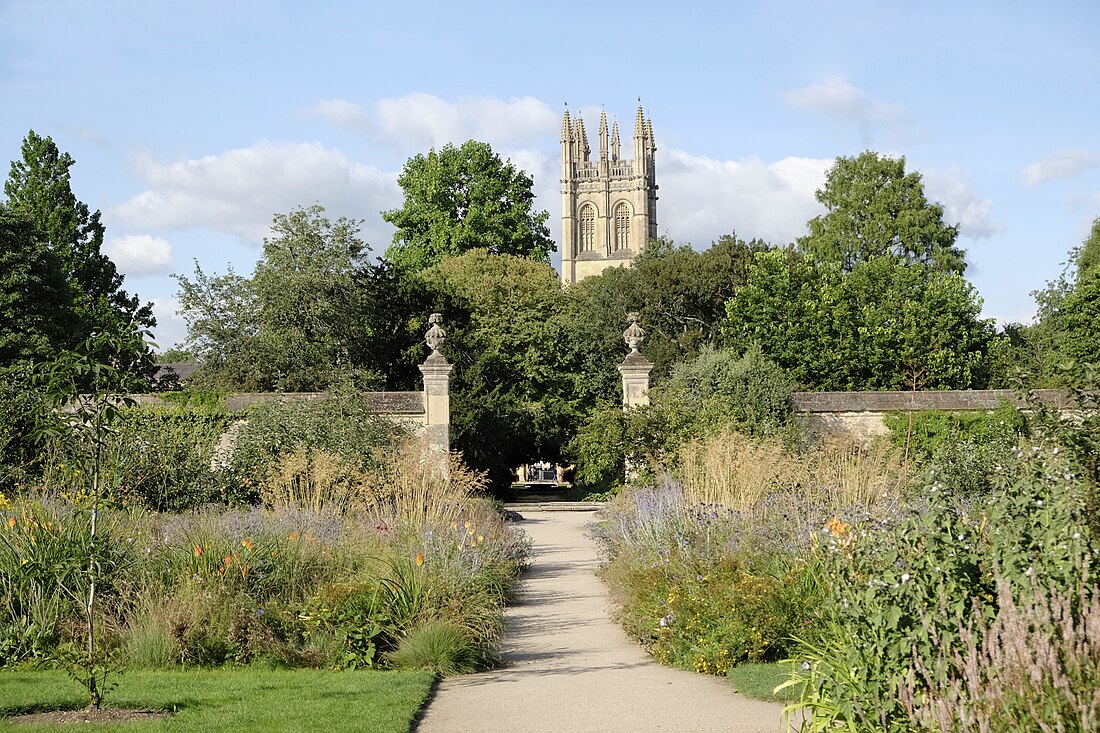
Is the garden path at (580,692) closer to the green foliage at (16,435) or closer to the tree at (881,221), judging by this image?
the green foliage at (16,435)

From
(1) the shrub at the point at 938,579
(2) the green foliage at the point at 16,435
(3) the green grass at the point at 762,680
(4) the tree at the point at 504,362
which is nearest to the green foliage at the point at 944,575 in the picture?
(1) the shrub at the point at 938,579

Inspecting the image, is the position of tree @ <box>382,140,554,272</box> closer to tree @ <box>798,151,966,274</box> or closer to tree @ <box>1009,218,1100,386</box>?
tree @ <box>798,151,966,274</box>

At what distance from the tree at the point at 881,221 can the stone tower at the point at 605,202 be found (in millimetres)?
47078

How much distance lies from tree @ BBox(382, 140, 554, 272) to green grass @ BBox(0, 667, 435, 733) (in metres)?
35.6

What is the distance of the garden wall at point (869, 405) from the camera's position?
877 inches

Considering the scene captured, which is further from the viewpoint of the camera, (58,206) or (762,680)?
(58,206)

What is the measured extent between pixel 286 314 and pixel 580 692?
23919mm

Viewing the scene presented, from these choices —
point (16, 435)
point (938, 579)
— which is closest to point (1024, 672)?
point (938, 579)

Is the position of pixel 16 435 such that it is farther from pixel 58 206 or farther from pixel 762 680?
pixel 58 206

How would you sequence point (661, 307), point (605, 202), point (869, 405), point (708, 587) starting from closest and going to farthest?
point (708, 587)
point (869, 405)
point (661, 307)
point (605, 202)

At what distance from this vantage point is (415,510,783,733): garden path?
6305 mm

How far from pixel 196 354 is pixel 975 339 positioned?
71.8 feet

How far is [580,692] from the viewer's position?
23.5 feet

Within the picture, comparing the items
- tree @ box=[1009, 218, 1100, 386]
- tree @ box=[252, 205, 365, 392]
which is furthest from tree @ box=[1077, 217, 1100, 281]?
tree @ box=[252, 205, 365, 392]
